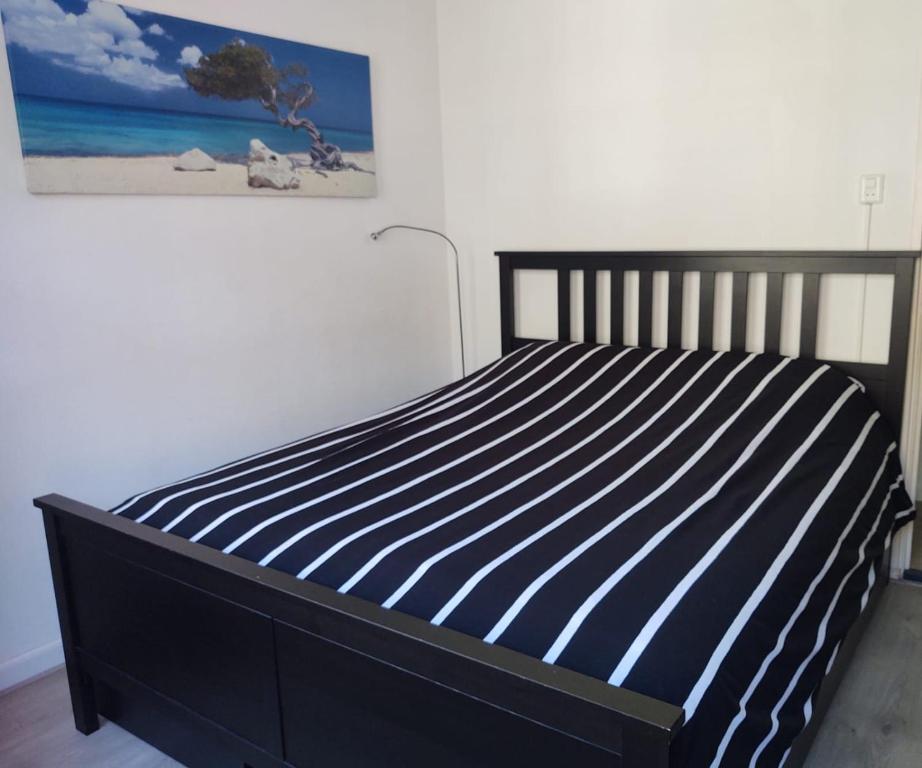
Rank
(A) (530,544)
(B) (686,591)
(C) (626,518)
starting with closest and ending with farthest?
(B) (686,591), (A) (530,544), (C) (626,518)

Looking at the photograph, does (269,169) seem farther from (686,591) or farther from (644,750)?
(644,750)

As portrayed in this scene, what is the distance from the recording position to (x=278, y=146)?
2629mm

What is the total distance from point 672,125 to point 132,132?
1694mm

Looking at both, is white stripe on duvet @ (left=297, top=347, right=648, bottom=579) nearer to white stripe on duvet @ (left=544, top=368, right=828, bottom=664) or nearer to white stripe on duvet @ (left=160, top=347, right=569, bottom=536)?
white stripe on duvet @ (left=160, top=347, right=569, bottom=536)

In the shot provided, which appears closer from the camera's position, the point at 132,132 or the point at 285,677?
the point at 285,677

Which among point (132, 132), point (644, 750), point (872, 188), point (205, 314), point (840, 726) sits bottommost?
point (840, 726)

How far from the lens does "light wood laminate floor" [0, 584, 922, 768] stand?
5.73 feet

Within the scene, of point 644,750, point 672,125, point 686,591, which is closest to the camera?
point 644,750

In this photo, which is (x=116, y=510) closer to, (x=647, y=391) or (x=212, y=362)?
(x=212, y=362)

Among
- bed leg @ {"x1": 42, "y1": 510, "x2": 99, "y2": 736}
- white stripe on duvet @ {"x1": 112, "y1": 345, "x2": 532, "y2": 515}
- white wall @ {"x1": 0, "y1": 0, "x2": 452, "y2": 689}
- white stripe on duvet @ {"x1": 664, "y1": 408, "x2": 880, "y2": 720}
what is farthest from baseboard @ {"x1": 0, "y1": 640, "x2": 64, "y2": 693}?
white stripe on duvet @ {"x1": 664, "y1": 408, "x2": 880, "y2": 720}

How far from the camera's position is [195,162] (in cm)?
240

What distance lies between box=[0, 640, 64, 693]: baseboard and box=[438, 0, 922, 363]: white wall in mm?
1897

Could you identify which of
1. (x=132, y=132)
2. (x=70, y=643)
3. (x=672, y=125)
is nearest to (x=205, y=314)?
(x=132, y=132)

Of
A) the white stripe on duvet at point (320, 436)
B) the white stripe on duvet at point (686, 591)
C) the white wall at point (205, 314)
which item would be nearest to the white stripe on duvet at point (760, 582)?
the white stripe on duvet at point (686, 591)
